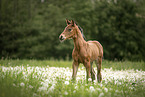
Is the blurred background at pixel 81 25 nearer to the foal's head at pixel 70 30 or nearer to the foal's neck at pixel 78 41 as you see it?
the foal's neck at pixel 78 41

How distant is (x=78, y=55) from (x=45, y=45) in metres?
24.4

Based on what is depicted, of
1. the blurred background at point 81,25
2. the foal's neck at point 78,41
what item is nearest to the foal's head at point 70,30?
the foal's neck at point 78,41

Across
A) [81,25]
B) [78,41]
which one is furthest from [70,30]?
[81,25]

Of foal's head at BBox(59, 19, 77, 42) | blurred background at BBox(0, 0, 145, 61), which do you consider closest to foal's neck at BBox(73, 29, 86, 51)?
foal's head at BBox(59, 19, 77, 42)

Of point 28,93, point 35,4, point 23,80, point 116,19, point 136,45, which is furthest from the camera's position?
point 35,4

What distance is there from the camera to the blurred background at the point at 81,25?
28891mm

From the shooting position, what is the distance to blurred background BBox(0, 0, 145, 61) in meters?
28.9

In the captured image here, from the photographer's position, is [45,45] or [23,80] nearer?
[23,80]

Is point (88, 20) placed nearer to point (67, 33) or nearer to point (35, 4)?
point (35, 4)

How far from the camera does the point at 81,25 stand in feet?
98.8

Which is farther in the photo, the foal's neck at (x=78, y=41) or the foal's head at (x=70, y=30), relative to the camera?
the foal's neck at (x=78, y=41)

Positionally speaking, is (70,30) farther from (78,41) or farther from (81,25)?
(81,25)

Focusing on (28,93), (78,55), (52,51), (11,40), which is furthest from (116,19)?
(28,93)

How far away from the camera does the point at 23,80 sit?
619cm
